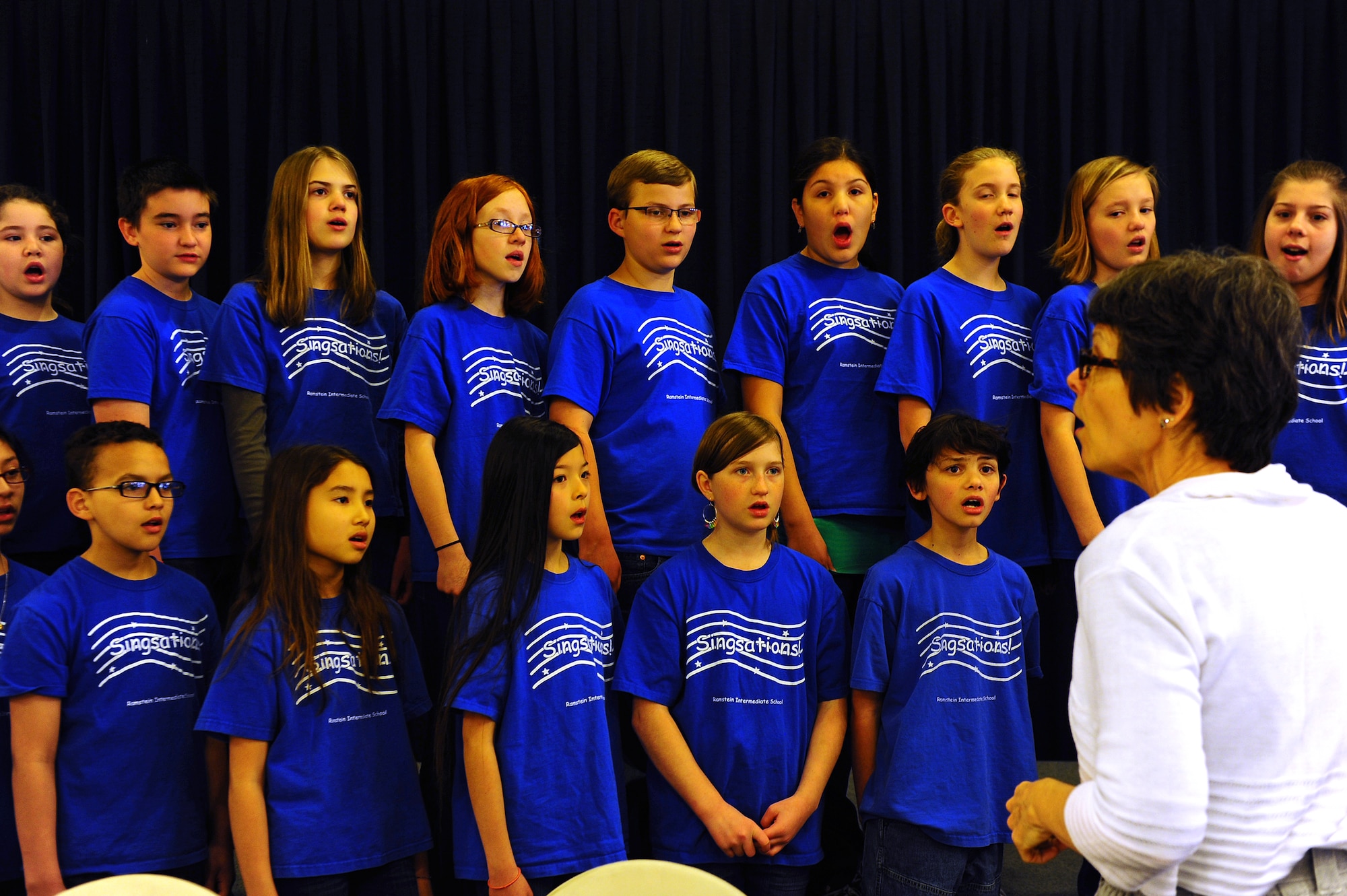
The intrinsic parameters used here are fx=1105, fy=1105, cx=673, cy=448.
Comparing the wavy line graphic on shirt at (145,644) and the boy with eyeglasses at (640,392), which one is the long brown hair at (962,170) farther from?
the wavy line graphic on shirt at (145,644)

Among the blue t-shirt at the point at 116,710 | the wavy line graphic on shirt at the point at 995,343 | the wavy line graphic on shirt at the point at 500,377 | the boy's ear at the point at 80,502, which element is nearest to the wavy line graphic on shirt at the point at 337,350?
the wavy line graphic on shirt at the point at 500,377

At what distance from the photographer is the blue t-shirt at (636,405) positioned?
2287 mm

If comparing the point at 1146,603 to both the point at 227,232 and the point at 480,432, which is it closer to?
the point at 480,432

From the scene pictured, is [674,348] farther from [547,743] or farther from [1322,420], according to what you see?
[1322,420]

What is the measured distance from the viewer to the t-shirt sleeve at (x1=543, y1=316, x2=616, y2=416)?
227 centimetres

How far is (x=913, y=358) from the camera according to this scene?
2336 millimetres

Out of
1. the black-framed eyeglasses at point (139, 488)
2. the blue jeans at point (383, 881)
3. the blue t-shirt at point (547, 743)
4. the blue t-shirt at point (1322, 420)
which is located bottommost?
the blue jeans at point (383, 881)

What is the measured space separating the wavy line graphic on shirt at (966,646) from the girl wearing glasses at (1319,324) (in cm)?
81

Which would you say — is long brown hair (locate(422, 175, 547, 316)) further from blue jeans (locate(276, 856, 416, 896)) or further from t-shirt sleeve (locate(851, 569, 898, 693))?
blue jeans (locate(276, 856, 416, 896))

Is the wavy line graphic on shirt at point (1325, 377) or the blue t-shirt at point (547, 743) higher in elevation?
the wavy line graphic on shirt at point (1325, 377)

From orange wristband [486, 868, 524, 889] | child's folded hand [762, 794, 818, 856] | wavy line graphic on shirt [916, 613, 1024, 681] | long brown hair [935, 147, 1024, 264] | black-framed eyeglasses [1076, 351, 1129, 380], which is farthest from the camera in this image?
long brown hair [935, 147, 1024, 264]

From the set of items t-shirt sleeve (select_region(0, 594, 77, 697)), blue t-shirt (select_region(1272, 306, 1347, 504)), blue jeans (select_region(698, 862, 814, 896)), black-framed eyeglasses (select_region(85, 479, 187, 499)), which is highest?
blue t-shirt (select_region(1272, 306, 1347, 504))

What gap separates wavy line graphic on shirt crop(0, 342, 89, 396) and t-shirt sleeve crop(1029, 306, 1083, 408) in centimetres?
201

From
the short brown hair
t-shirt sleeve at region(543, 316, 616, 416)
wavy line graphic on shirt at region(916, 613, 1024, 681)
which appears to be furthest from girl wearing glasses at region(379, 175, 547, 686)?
wavy line graphic on shirt at region(916, 613, 1024, 681)
